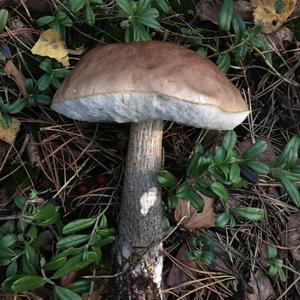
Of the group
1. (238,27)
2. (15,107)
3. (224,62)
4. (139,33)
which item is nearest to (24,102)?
(15,107)

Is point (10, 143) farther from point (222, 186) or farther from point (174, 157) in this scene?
point (222, 186)

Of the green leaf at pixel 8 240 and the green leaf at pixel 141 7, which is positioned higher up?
the green leaf at pixel 141 7

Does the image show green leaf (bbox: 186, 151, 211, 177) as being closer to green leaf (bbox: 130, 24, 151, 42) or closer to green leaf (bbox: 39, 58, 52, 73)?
green leaf (bbox: 130, 24, 151, 42)

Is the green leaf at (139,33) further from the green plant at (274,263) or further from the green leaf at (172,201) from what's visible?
the green plant at (274,263)

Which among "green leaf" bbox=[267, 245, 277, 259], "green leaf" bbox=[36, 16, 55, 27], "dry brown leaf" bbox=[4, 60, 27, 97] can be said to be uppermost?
"green leaf" bbox=[36, 16, 55, 27]

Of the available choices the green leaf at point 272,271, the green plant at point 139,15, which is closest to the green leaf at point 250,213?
the green leaf at point 272,271

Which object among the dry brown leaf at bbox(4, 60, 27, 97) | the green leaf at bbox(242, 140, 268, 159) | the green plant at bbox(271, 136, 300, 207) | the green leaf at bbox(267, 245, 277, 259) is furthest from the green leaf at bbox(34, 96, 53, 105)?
the green leaf at bbox(267, 245, 277, 259)

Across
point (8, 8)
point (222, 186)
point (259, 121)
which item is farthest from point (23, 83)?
point (259, 121)
